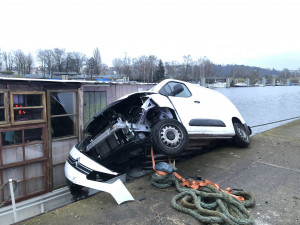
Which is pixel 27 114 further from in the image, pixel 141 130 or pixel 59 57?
pixel 59 57

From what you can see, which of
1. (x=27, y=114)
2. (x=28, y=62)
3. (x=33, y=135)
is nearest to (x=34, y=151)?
(x=33, y=135)

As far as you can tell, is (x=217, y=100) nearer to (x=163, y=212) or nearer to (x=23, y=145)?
(x=163, y=212)

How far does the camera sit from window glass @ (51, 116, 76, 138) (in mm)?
7484

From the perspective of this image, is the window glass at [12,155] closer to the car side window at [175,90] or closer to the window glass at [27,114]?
the window glass at [27,114]

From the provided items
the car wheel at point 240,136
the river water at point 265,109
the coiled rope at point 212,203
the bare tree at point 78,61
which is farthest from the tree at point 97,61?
the coiled rope at point 212,203

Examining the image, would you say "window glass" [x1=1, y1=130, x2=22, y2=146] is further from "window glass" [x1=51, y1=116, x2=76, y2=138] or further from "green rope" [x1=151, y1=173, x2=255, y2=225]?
"green rope" [x1=151, y1=173, x2=255, y2=225]

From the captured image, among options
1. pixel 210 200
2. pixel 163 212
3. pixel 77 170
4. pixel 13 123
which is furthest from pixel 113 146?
pixel 13 123

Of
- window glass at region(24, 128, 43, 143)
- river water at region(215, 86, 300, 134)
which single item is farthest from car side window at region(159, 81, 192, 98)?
river water at region(215, 86, 300, 134)

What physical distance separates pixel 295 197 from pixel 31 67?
263ft

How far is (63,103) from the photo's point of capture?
301 inches

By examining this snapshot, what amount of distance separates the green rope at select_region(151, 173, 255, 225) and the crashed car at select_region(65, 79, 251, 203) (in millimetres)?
868

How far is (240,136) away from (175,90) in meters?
2.39

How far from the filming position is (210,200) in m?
3.58

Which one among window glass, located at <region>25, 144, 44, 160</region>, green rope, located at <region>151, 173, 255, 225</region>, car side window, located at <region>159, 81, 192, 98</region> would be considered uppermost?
car side window, located at <region>159, 81, 192, 98</region>
